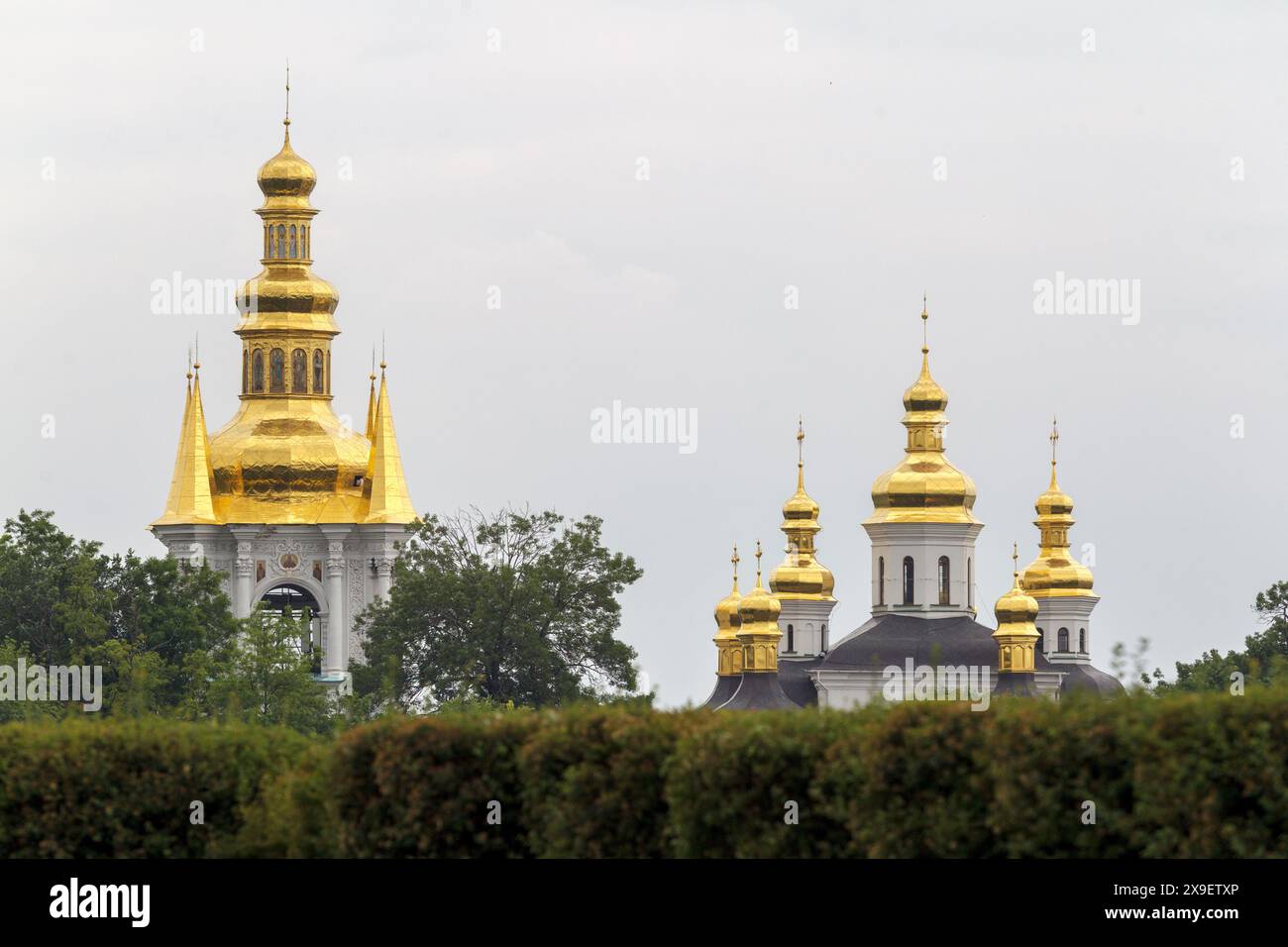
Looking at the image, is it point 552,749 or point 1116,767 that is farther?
point 552,749

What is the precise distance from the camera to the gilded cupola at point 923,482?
103m

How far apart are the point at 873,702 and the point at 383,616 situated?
6519 centimetres

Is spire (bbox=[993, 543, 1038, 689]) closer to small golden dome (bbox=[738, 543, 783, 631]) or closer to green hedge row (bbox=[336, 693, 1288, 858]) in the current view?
small golden dome (bbox=[738, 543, 783, 631])

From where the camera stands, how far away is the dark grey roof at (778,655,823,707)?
99.0 m

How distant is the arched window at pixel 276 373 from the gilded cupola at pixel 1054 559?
22274 mm

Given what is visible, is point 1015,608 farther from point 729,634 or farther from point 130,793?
point 130,793

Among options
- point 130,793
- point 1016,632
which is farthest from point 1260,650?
point 130,793

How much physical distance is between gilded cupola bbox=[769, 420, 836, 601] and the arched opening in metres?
14.6

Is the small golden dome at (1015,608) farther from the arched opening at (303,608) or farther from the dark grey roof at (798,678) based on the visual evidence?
the arched opening at (303,608)

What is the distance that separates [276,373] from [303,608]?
23.7 feet

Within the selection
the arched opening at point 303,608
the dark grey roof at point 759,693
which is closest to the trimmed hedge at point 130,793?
the arched opening at point 303,608

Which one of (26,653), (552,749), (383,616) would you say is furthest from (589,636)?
(552,749)
